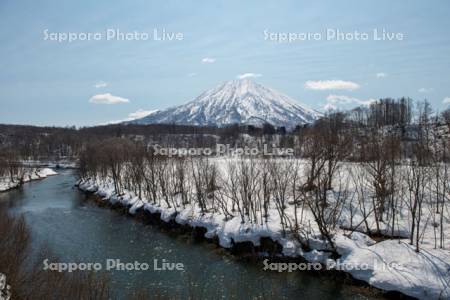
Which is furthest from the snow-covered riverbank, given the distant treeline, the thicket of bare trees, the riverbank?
the riverbank

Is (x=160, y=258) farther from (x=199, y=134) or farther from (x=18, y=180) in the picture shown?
(x=199, y=134)

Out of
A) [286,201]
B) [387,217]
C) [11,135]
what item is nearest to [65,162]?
[11,135]

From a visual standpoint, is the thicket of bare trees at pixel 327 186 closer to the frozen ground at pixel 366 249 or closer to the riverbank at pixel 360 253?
the frozen ground at pixel 366 249

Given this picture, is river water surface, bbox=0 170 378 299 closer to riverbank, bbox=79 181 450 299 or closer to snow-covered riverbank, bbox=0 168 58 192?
riverbank, bbox=79 181 450 299

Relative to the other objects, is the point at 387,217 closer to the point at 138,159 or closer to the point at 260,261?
the point at 260,261

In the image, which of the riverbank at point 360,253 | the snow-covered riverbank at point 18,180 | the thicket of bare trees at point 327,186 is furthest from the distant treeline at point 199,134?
the riverbank at point 360,253

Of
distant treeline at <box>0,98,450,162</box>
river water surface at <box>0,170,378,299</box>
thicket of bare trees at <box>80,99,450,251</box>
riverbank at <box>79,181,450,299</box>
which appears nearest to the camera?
riverbank at <box>79,181,450,299</box>

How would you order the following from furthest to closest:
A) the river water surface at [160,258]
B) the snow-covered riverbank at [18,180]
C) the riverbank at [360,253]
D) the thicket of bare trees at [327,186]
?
the snow-covered riverbank at [18,180]
the thicket of bare trees at [327,186]
the river water surface at [160,258]
the riverbank at [360,253]
